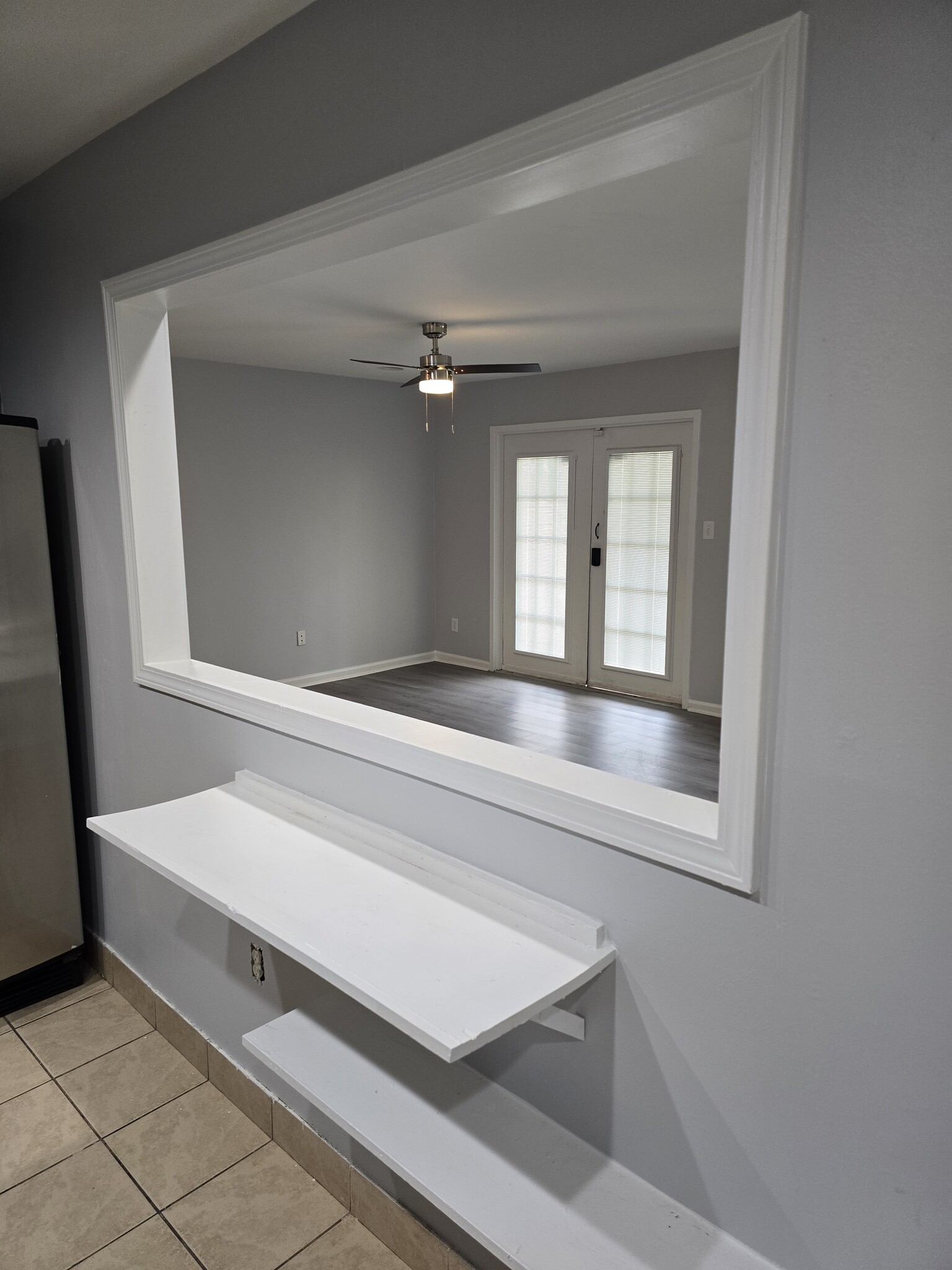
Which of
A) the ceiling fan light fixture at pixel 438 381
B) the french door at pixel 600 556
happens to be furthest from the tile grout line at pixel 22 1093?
the french door at pixel 600 556

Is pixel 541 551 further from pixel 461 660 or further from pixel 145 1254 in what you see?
pixel 145 1254

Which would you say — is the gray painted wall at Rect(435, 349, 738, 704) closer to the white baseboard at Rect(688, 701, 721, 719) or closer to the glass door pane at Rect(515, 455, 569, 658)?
the white baseboard at Rect(688, 701, 721, 719)

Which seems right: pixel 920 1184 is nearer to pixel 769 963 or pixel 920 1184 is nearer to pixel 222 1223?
pixel 769 963

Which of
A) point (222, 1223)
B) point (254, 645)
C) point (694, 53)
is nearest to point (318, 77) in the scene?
point (694, 53)

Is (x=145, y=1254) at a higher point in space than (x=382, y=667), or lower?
lower

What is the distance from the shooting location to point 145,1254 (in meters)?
1.73

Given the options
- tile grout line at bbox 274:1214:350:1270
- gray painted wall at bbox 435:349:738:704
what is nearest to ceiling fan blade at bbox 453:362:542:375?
gray painted wall at bbox 435:349:738:704

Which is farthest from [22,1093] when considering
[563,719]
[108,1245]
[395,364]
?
[395,364]

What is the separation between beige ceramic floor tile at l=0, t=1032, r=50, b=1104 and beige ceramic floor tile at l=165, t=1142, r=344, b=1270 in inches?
26.1

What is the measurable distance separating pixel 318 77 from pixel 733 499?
1112 millimetres

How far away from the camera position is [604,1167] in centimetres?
129

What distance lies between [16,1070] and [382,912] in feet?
5.36

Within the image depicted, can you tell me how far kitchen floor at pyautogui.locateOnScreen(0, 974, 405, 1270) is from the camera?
174cm

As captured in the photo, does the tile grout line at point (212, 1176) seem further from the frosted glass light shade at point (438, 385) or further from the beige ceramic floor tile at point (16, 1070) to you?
the frosted glass light shade at point (438, 385)
